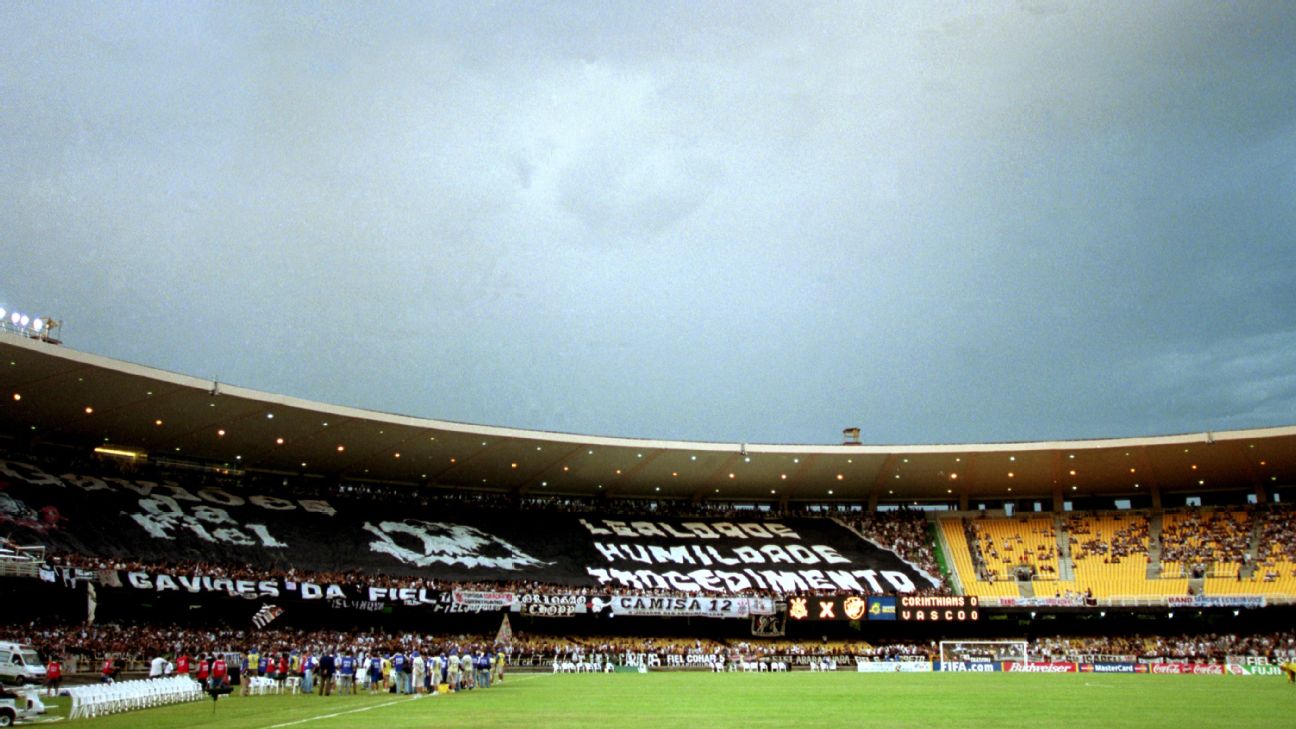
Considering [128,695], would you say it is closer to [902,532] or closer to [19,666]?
[19,666]

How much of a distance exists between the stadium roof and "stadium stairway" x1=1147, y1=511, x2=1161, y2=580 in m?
2.18

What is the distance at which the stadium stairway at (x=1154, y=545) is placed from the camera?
180 feet

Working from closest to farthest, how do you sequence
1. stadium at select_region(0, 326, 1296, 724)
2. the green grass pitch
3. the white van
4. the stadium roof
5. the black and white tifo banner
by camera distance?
the green grass pitch, the white van, stadium at select_region(0, 326, 1296, 724), the stadium roof, the black and white tifo banner

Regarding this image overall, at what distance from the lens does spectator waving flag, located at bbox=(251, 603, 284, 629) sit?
143 ft

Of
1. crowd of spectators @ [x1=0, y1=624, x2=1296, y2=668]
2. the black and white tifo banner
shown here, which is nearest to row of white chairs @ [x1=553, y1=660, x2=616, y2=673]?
crowd of spectators @ [x1=0, y1=624, x2=1296, y2=668]

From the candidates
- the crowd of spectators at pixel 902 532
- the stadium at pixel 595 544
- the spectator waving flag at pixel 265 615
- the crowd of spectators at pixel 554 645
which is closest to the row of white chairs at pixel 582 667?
the stadium at pixel 595 544

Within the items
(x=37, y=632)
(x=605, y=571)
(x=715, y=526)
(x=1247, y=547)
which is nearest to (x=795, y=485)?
(x=715, y=526)

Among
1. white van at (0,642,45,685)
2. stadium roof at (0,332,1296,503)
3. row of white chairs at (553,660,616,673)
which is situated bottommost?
row of white chairs at (553,660,616,673)

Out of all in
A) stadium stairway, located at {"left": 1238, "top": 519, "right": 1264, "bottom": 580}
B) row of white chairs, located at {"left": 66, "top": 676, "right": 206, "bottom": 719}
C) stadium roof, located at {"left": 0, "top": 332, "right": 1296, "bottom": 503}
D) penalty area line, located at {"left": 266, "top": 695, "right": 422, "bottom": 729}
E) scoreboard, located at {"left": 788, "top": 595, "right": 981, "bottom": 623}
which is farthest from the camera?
stadium stairway, located at {"left": 1238, "top": 519, "right": 1264, "bottom": 580}

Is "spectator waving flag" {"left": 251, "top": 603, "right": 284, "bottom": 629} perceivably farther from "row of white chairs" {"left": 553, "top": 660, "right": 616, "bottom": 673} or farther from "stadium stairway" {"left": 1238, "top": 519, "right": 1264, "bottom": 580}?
"stadium stairway" {"left": 1238, "top": 519, "right": 1264, "bottom": 580}

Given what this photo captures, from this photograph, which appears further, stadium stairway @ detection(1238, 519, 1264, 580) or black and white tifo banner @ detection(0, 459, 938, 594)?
stadium stairway @ detection(1238, 519, 1264, 580)

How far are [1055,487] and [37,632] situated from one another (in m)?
56.3

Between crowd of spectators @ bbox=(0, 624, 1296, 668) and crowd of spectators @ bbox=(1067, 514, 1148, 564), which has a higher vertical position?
crowd of spectators @ bbox=(1067, 514, 1148, 564)

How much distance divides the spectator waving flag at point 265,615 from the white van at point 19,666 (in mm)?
13702
